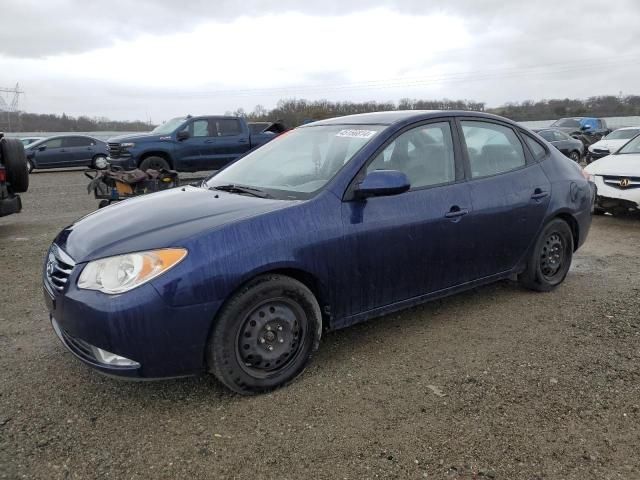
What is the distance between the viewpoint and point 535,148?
4.54 m

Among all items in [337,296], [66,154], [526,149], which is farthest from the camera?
[66,154]

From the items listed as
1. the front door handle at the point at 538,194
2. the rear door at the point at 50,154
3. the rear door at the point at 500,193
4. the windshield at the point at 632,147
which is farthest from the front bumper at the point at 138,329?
the rear door at the point at 50,154

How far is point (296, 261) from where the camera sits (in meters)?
2.96

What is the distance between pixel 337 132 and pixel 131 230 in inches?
65.3

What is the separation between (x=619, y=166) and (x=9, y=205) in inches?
345

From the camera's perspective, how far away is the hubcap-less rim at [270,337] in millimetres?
2877

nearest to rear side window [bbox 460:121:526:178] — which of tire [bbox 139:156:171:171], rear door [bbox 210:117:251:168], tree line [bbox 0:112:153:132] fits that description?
tire [bbox 139:156:171:171]

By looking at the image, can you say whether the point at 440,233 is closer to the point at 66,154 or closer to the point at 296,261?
the point at 296,261

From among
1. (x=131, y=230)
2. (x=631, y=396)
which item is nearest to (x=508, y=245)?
(x=631, y=396)

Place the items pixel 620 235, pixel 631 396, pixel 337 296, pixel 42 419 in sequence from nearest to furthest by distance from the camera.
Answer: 1. pixel 42 419
2. pixel 631 396
3. pixel 337 296
4. pixel 620 235

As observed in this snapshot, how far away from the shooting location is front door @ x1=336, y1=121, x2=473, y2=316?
327 centimetres

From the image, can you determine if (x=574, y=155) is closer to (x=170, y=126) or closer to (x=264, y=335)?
(x=170, y=126)

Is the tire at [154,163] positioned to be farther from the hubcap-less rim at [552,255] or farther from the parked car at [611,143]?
the parked car at [611,143]

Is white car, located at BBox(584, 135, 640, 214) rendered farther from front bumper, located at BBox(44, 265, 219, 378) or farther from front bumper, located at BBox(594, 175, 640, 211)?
front bumper, located at BBox(44, 265, 219, 378)
